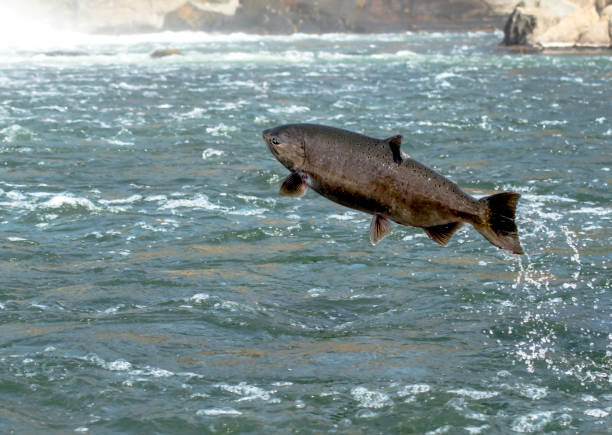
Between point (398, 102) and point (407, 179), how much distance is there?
655 inches

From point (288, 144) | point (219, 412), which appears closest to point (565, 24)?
point (219, 412)

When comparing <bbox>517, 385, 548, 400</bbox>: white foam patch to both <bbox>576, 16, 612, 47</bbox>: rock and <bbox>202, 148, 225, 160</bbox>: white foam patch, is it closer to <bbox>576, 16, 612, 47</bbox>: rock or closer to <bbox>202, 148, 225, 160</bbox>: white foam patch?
<bbox>202, 148, 225, 160</bbox>: white foam patch

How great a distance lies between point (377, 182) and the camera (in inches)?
176

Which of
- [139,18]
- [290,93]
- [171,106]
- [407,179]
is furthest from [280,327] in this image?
[139,18]

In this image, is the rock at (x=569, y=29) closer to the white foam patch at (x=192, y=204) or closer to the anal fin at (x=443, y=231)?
the white foam patch at (x=192, y=204)

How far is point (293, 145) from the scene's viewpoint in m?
4.46

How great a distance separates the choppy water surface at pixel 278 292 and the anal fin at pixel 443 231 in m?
1.26

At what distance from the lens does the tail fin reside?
14.5 feet

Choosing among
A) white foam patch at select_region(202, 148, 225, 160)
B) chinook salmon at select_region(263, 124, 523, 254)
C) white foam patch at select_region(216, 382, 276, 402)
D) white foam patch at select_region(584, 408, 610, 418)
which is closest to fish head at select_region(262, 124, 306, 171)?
chinook salmon at select_region(263, 124, 523, 254)

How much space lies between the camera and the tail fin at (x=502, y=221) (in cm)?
441

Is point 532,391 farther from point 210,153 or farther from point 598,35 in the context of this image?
point 598,35

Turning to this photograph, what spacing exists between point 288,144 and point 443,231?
90cm

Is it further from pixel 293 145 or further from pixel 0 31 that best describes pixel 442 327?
pixel 0 31

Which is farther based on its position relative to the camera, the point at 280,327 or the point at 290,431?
the point at 280,327
